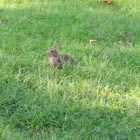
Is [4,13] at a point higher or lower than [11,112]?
higher

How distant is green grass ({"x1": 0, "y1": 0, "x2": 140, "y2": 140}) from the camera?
3.68 m

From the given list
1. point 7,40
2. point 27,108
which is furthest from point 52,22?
point 27,108

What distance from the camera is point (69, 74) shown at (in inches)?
182

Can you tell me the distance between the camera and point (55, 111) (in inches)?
150

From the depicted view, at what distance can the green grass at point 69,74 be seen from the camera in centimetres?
368

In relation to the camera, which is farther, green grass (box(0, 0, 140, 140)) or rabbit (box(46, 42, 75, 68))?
rabbit (box(46, 42, 75, 68))

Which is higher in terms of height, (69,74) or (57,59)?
(57,59)

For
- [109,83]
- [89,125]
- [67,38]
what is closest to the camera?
[89,125]

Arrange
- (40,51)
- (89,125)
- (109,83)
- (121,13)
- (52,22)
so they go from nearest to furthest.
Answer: (89,125), (109,83), (40,51), (52,22), (121,13)

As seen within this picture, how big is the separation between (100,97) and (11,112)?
40.5 inches

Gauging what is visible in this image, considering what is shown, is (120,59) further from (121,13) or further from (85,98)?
(121,13)

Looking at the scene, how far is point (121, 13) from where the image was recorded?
6938 mm

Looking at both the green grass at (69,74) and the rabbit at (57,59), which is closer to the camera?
the green grass at (69,74)

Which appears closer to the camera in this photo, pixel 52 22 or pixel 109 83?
pixel 109 83
